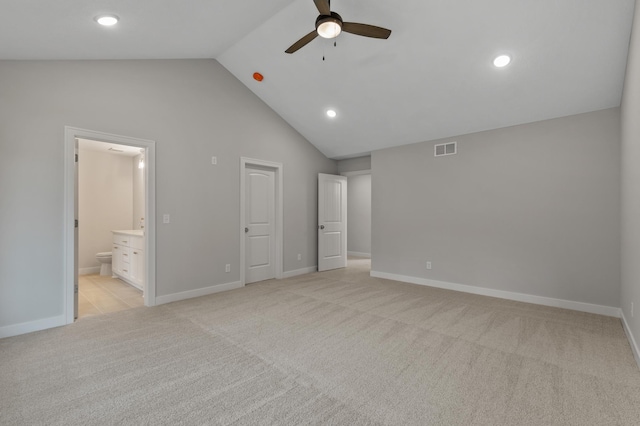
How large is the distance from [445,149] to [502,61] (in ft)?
5.73

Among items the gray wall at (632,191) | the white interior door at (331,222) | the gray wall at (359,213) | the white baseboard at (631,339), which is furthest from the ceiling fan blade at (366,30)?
the gray wall at (359,213)

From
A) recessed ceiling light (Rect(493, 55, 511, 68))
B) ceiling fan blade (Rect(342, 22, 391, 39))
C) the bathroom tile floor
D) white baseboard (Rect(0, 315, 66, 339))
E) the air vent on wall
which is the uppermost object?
recessed ceiling light (Rect(493, 55, 511, 68))

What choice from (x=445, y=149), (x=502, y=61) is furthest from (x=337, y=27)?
(x=445, y=149)

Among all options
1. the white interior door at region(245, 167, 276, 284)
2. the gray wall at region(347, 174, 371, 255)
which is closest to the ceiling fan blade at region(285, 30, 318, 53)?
the white interior door at region(245, 167, 276, 284)

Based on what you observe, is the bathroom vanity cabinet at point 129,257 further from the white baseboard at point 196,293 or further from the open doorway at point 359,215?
the open doorway at point 359,215

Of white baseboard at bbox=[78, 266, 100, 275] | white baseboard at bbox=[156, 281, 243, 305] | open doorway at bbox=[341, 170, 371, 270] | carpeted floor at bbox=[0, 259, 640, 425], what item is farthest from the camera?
open doorway at bbox=[341, 170, 371, 270]

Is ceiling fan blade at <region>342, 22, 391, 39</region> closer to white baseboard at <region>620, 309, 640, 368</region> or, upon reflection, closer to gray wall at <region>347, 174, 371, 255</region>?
white baseboard at <region>620, 309, 640, 368</region>

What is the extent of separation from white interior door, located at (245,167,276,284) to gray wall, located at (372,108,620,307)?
7.12ft

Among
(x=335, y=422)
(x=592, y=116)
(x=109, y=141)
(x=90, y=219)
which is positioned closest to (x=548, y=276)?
(x=592, y=116)

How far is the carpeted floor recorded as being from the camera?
6.27 ft

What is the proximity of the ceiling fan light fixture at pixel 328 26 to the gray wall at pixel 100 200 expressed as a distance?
19.0 feet

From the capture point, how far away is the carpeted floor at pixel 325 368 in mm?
1910

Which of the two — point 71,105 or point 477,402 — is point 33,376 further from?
point 477,402

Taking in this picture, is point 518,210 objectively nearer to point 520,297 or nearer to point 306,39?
point 520,297
